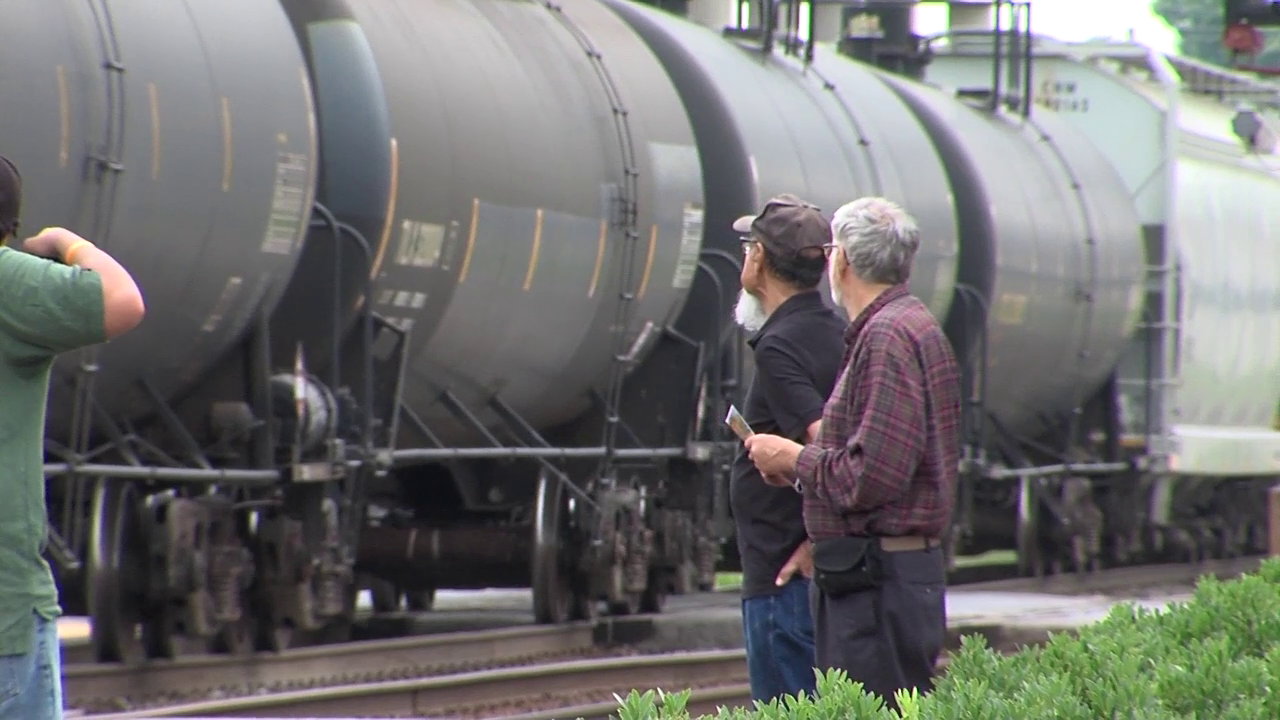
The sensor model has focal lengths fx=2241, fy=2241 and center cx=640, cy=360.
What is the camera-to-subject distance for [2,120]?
744 cm

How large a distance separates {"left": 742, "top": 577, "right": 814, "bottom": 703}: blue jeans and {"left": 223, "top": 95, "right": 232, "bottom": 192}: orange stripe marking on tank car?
145 inches

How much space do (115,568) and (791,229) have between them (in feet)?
14.5

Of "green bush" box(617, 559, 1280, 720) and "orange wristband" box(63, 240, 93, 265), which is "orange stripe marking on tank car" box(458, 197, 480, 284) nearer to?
"green bush" box(617, 559, 1280, 720)

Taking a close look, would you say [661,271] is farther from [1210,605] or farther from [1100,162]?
[1100,162]

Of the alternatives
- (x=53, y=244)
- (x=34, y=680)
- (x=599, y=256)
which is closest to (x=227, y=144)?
(x=599, y=256)

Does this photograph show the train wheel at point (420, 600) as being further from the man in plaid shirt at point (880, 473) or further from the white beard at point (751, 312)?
the man in plaid shirt at point (880, 473)

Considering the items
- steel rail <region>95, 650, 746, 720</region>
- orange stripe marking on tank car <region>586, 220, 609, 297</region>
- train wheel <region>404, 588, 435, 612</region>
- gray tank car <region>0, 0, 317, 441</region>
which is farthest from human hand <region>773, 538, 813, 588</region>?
train wheel <region>404, 588, 435, 612</region>

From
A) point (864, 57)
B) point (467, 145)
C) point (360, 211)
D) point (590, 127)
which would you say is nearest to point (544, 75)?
point (590, 127)

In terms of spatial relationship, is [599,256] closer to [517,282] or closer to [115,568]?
[517,282]

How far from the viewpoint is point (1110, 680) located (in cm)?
423

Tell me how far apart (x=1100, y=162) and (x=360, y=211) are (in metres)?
10.8

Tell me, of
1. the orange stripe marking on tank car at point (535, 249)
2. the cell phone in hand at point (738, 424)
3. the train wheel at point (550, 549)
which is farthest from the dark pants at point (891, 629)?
the train wheel at point (550, 549)

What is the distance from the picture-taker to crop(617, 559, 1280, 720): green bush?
3824mm

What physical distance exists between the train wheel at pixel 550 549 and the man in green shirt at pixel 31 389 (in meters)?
7.94
